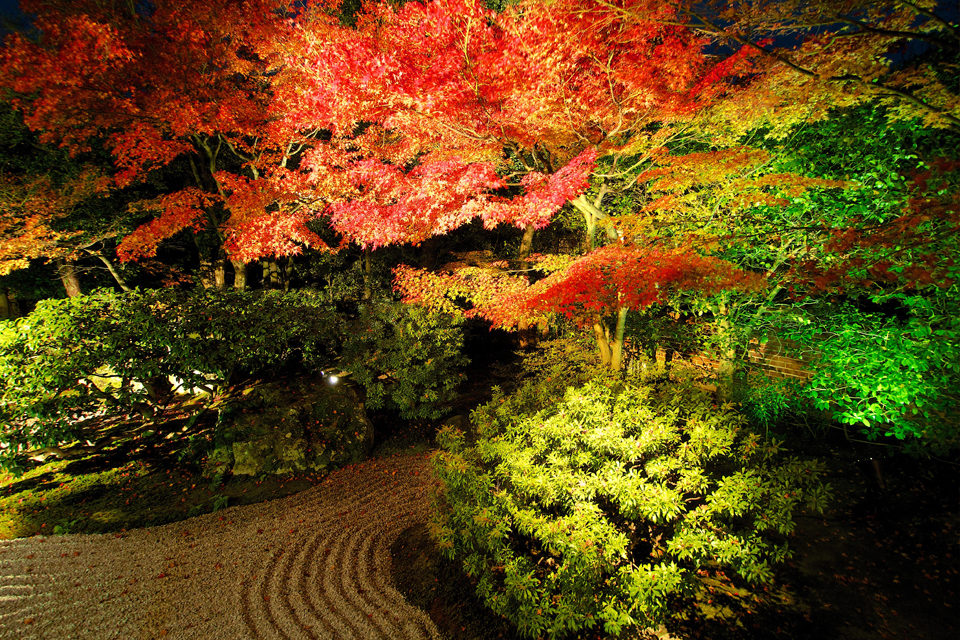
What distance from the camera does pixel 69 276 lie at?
874 cm

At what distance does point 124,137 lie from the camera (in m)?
7.41

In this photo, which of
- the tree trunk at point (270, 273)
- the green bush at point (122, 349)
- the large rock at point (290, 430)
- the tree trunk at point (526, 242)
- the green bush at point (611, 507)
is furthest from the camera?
the tree trunk at point (526, 242)

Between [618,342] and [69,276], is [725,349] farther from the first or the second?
[69,276]

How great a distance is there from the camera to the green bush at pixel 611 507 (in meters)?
2.97

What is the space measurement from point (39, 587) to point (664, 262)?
27.5 ft

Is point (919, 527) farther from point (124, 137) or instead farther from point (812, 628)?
point (124, 137)

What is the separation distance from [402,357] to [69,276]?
8.30 m

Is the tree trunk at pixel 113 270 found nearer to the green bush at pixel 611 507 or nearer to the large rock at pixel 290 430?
the large rock at pixel 290 430

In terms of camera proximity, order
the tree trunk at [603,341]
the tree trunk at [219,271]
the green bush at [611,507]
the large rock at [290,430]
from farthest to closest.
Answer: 1. the tree trunk at [219,271]
2. the tree trunk at [603,341]
3. the large rock at [290,430]
4. the green bush at [611,507]

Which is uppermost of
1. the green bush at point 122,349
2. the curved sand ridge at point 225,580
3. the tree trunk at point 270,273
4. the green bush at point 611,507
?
the tree trunk at point 270,273

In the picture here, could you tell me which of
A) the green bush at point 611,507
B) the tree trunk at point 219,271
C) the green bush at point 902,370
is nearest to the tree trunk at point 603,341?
the green bush at point 902,370

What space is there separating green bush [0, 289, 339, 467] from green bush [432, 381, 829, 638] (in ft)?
14.5

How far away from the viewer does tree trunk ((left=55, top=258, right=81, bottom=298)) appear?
8680 mm

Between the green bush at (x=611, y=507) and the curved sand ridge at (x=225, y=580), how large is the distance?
1.08 metres
